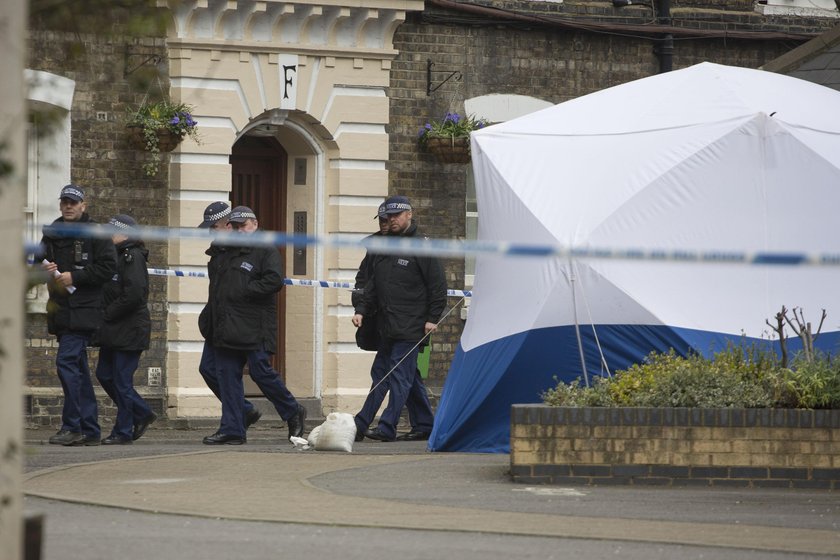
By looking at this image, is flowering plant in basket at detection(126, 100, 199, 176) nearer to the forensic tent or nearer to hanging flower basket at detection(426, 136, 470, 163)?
hanging flower basket at detection(426, 136, 470, 163)

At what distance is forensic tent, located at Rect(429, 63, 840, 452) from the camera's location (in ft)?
44.7

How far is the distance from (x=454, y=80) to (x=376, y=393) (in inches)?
230

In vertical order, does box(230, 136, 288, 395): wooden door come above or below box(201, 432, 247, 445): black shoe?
above

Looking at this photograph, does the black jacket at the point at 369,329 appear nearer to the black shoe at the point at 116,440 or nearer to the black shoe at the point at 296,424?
the black shoe at the point at 296,424

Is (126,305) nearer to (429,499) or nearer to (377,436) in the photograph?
(377,436)

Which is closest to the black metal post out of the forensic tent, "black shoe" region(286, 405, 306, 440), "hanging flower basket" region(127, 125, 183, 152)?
"hanging flower basket" region(127, 125, 183, 152)

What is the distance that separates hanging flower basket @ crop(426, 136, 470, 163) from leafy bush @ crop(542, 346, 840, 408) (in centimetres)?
827

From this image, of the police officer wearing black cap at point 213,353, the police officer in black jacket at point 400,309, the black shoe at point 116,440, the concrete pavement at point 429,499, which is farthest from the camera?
the police officer in black jacket at point 400,309

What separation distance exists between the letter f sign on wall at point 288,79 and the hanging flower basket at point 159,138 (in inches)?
54.7

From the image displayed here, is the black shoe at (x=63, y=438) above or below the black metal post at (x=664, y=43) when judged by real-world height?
below

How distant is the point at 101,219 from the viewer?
18.1 metres

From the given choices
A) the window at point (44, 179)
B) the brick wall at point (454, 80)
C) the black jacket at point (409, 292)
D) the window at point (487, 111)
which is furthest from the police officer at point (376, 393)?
the window at point (487, 111)

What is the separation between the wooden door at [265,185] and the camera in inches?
782

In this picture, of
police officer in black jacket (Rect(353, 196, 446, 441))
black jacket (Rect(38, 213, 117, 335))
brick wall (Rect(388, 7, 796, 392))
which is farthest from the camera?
brick wall (Rect(388, 7, 796, 392))
